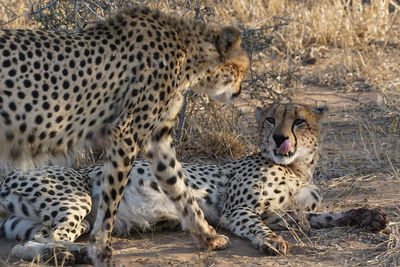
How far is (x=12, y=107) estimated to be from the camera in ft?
10.6

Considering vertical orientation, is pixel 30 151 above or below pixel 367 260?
above

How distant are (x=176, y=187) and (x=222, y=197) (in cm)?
62

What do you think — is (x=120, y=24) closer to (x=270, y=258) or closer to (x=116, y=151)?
(x=116, y=151)

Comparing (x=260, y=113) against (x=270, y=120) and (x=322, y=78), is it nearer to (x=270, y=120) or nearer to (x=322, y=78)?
(x=270, y=120)


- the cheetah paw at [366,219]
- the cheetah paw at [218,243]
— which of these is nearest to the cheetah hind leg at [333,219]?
the cheetah paw at [366,219]

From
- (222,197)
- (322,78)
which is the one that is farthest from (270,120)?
(322,78)

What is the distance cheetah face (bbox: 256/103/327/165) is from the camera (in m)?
4.36

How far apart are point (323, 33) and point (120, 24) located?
14.1ft

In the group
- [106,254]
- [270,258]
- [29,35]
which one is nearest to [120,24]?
[29,35]

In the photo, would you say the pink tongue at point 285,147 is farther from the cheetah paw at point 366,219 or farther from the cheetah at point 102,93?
the cheetah at point 102,93

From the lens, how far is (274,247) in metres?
3.62

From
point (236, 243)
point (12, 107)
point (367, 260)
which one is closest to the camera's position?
point (12, 107)

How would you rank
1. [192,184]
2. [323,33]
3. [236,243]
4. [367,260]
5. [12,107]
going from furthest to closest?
[323,33], [192,184], [236,243], [367,260], [12,107]

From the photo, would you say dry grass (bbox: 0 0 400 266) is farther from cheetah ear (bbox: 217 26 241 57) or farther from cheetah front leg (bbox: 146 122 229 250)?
cheetah ear (bbox: 217 26 241 57)
